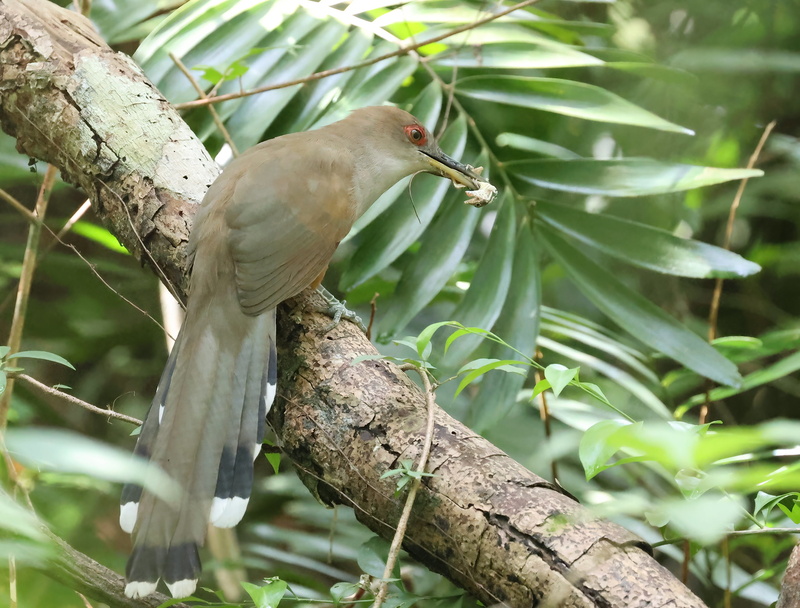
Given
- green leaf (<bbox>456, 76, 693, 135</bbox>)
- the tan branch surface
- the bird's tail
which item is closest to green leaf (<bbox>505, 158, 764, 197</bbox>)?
green leaf (<bbox>456, 76, 693, 135</bbox>)

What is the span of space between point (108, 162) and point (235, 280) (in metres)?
0.58

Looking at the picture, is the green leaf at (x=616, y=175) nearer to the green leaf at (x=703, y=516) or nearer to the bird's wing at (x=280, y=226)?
the bird's wing at (x=280, y=226)

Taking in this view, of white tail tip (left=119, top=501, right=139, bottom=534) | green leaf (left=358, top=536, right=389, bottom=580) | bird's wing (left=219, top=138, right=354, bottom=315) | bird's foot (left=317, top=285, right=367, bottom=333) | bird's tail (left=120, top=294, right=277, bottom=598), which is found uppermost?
bird's wing (left=219, top=138, right=354, bottom=315)

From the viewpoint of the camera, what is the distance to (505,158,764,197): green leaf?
2.38 metres

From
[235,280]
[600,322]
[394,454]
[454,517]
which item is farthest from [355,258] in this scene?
[600,322]

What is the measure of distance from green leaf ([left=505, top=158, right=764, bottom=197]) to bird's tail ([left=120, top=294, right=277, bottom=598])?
122cm

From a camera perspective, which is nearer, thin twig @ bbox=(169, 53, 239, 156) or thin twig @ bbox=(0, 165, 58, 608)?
thin twig @ bbox=(0, 165, 58, 608)

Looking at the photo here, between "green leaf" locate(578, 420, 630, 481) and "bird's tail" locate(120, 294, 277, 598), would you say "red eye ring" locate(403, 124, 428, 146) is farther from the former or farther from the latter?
"green leaf" locate(578, 420, 630, 481)

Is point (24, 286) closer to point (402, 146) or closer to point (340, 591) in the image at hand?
point (402, 146)

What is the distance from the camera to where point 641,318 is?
94.4 inches

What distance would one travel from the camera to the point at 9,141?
3057 mm

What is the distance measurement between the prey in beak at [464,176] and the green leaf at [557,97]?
1.09 ft

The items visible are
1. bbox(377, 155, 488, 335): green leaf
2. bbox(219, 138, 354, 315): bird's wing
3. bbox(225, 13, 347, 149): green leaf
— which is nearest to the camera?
bbox(219, 138, 354, 315): bird's wing

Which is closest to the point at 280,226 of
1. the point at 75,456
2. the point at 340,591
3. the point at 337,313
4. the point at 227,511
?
the point at 337,313
